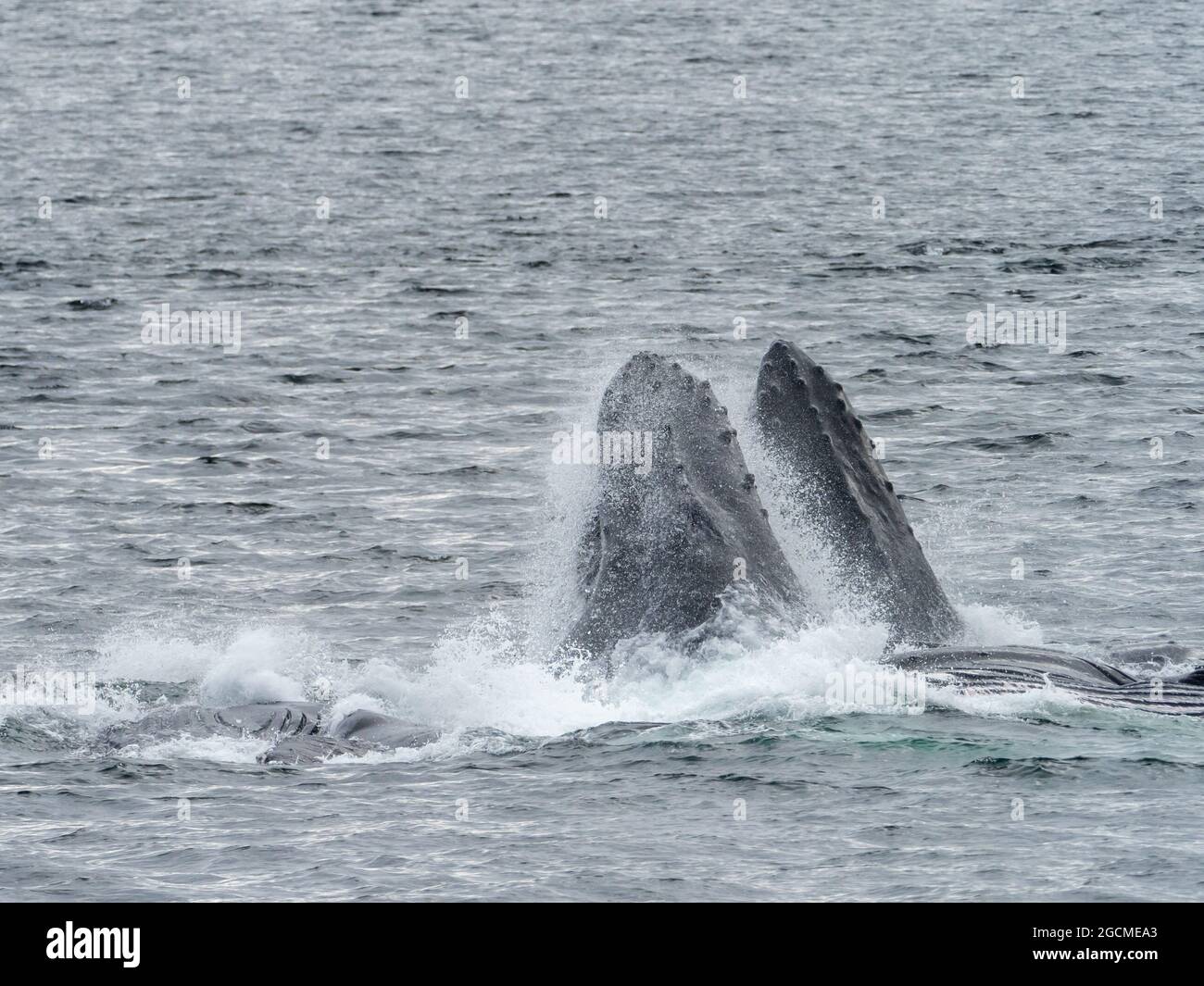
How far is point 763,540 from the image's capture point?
1625 cm

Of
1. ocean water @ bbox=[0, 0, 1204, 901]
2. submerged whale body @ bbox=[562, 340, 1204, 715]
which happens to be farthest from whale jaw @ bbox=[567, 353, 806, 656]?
ocean water @ bbox=[0, 0, 1204, 901]

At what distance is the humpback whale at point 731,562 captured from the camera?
621 inches

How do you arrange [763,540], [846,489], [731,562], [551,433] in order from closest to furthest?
[731,562]
[763,540]
[846,489]
[551,433]

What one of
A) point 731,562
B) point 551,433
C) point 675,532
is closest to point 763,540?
point 731,562

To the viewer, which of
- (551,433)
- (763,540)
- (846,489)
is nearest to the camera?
(763,540)

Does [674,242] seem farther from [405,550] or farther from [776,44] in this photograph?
[776,44]

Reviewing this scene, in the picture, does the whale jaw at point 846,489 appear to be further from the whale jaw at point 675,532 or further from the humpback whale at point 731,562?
the whale jaw at point 675,532

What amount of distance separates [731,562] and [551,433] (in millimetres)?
14757

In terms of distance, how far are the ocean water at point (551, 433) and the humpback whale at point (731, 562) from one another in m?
0.27

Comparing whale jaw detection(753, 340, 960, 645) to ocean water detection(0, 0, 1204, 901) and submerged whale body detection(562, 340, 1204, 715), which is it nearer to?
submerged whale body detection(562, 340, 1204, 715)

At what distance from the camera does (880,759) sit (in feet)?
49.7

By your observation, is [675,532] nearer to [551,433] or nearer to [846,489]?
[846,489]

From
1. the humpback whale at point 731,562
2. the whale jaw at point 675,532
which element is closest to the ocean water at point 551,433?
the humpback whale at point 731,562

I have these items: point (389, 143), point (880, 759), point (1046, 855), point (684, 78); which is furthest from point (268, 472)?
point (684, 78)
